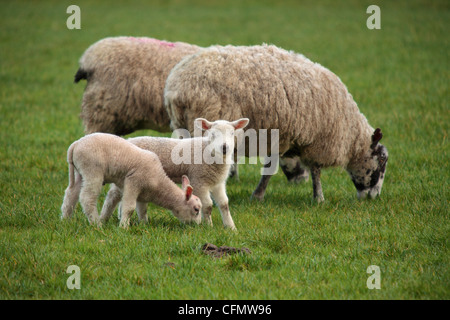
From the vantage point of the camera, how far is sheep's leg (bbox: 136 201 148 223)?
6.28 metres

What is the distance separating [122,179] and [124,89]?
2.74 meters

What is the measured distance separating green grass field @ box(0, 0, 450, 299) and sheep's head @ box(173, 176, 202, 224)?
0.16m

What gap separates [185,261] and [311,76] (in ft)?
10.8

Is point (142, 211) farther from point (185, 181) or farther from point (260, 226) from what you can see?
point (260, 226)

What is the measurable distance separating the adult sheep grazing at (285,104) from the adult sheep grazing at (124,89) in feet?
4.23

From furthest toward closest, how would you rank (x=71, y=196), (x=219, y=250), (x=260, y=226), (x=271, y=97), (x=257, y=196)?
(x=257, y=196), (x=271, y=97), (x=260, y=226), (x=71, y=196), (x=219, y=250)

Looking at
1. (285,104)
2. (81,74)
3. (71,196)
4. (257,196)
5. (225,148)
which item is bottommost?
(257,196)

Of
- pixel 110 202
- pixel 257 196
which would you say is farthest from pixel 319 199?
pixel 110 202

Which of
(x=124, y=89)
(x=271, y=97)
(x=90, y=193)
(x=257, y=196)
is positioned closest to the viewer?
(x=90, y=193)

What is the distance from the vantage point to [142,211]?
249 inches

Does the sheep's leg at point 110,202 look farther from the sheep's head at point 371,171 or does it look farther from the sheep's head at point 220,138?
the sheep's head at point 371,171

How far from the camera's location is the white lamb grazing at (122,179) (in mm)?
5758

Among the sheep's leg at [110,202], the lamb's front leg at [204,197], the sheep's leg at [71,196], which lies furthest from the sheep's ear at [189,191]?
the sheep's leg at [71,196]
